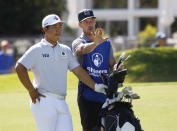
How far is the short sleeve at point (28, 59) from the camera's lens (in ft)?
21.2

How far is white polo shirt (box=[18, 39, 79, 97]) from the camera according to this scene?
6.48 meters

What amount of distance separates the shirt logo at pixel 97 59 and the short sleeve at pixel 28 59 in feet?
2.81

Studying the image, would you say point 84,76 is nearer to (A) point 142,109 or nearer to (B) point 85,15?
(B) point 85,15

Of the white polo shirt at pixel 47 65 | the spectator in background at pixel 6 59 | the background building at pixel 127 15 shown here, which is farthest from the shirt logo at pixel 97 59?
the background building at pixel 127 15

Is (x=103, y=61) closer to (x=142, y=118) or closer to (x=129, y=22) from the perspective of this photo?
(x=142, y=118)

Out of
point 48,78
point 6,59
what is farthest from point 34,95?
point 6,59

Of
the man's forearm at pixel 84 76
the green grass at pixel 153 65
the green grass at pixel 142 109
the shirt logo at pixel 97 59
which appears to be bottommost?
the green grass at pixel 153 65

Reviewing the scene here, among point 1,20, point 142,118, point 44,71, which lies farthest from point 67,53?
point 1,20

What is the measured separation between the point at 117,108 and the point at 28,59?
1.18m

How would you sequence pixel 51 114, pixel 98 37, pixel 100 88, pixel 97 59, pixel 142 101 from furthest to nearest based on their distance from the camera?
pixel 142 101 → pixel 97 59 → pixel 100 88 → pixel 98 37 → pixel 51 114

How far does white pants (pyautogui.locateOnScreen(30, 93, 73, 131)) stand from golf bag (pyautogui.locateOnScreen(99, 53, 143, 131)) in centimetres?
45

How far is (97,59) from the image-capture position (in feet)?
22.9

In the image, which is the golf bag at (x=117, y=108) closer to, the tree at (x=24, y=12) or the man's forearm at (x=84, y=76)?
the man's forearm at (x=84, y=76)

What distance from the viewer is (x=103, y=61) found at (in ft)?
23.0
